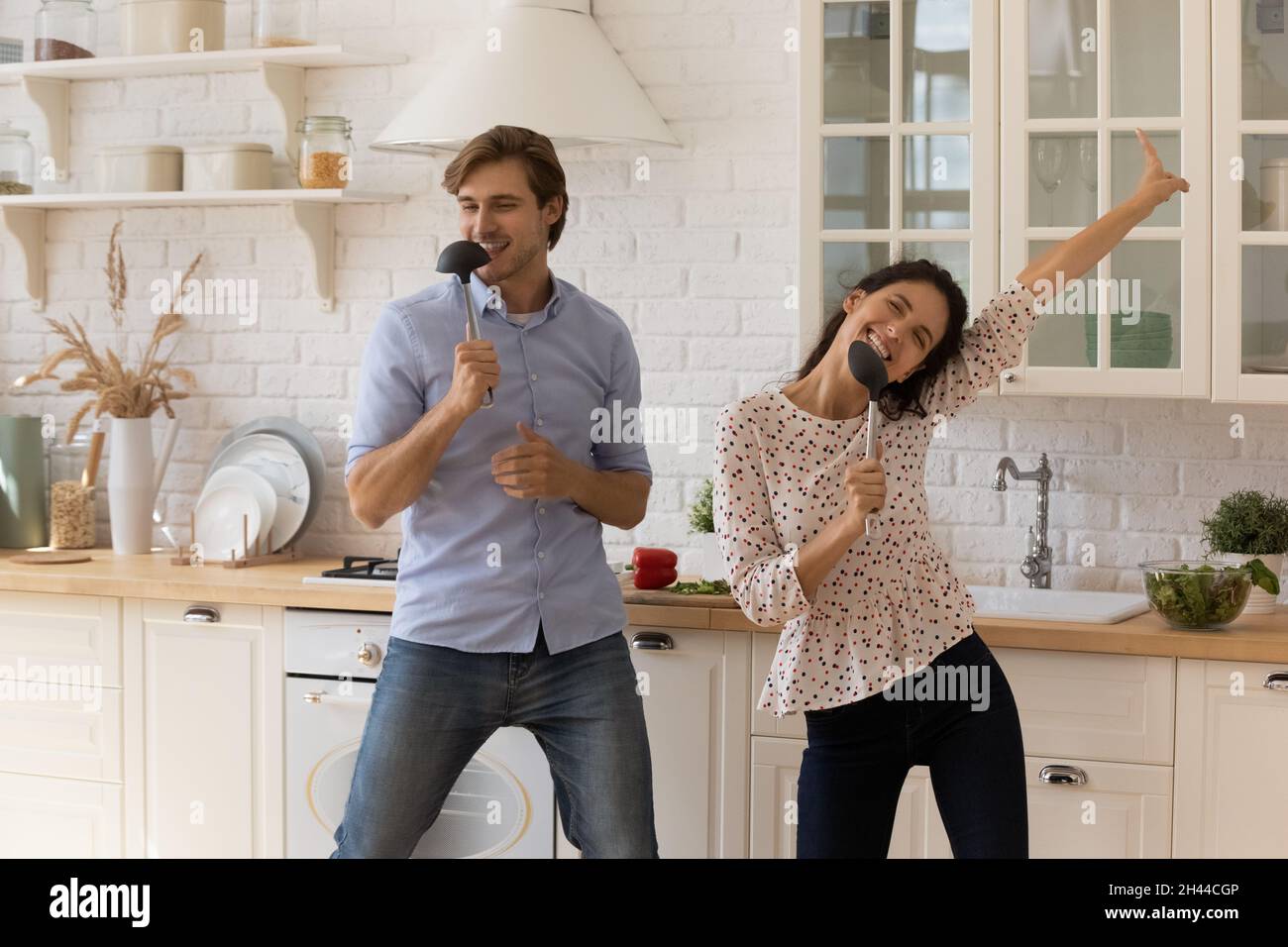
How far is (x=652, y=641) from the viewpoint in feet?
9.37

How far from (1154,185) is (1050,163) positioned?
42 centimetres

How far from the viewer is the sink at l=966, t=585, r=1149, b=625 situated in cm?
281

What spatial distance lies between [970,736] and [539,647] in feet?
2.24

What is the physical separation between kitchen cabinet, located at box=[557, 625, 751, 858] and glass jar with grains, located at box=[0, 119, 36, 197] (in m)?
1.98

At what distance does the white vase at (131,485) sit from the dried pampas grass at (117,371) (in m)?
0.04

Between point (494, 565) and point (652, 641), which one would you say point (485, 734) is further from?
point (652, 641)

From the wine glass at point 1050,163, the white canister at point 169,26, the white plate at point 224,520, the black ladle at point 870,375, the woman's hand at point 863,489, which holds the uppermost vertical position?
the white canister at point 169,26

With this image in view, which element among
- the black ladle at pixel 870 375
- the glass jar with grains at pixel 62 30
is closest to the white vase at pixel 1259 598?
the black ladle at pixel 870 375

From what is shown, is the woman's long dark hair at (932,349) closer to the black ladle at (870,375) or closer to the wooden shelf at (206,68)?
the black ladle at (870,375)

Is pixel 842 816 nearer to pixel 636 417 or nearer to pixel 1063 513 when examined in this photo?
pixel 636 417

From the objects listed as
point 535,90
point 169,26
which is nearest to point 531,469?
point 535,90

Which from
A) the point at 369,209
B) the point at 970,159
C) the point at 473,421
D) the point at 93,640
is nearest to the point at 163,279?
the point at 369,209

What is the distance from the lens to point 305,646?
302cm

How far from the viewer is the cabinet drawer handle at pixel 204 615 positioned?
3.08 metres
